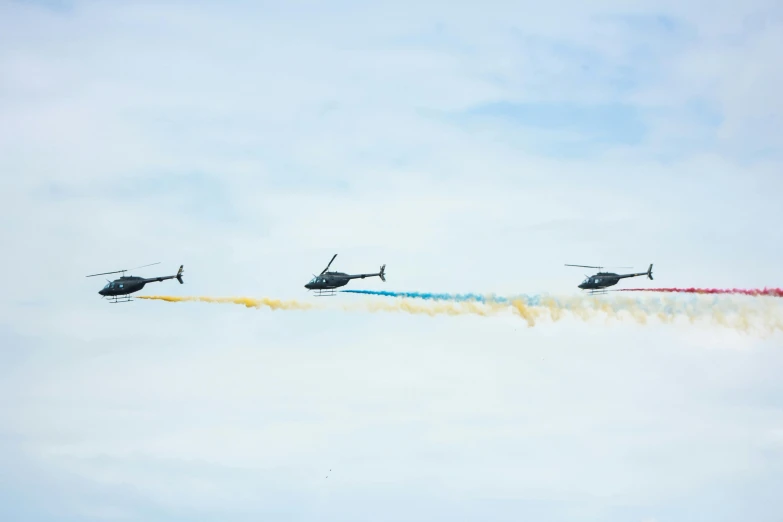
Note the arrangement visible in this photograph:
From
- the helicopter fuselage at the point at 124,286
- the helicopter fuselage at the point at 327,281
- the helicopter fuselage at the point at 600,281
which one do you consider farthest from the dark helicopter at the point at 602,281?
the helicopter fuselage at the point at 124,286

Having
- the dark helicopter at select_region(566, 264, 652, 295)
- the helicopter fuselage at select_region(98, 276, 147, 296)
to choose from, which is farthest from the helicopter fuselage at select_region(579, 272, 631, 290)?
the helicopter fuselage at select_region(98, 276, 147, 296)

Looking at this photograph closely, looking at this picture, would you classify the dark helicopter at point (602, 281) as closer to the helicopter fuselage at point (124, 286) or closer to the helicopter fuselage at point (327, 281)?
the helicopter fuselage at point (327, 281)

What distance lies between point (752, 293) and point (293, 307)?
172ft

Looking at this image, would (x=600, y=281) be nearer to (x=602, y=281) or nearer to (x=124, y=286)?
(x=602, y=281)

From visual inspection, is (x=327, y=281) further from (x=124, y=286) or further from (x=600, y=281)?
(x=600, y=281)

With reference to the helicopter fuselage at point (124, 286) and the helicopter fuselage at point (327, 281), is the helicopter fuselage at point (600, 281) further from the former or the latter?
the helicopter fuselage at point (124, 286)

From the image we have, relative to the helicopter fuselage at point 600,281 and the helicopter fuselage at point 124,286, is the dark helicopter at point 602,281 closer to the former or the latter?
the helicopter fuselage at point 600,281

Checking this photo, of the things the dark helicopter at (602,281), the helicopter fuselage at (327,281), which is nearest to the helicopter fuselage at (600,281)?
the dark helicopter at (602,281)

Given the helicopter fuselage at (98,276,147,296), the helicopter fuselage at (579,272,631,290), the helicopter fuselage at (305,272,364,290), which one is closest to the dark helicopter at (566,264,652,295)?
the helicopter fuselage at (579,272,631,290)

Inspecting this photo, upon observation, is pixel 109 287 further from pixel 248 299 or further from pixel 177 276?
pixel 248 299

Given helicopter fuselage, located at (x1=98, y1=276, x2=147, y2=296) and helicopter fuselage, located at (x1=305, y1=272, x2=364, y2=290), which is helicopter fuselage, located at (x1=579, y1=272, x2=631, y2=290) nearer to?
helicopter fuselage, located at (x1=305, y1=272, x2=364, y2=290)

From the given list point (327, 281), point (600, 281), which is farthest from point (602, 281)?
point (327, 281)

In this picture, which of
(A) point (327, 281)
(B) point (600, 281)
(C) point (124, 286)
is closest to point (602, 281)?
(B) point (600, 281)

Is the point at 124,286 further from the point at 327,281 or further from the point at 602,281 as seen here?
the point at 602,281
